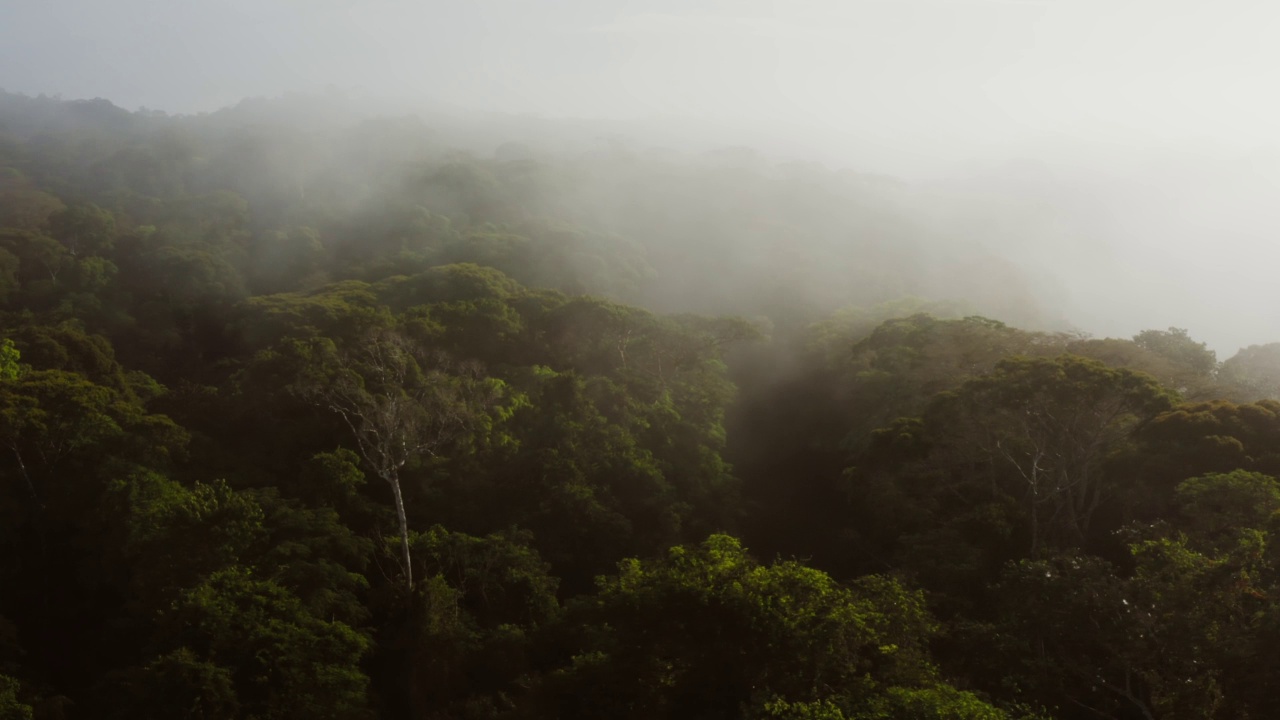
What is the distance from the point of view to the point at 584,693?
37.9 feet

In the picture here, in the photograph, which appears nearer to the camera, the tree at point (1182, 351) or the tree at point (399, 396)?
the tree at point (399, 396)

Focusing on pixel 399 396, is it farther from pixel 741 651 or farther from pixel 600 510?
pixel 741 651

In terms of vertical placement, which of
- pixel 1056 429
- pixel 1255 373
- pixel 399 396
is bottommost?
pixel 1255 373

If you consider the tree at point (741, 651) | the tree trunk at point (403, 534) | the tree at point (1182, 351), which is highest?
the tree at point (1182, 351)

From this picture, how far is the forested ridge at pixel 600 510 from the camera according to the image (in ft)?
37.4

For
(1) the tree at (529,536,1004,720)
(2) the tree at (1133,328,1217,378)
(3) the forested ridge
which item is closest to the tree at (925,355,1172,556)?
(3) the forested ridge

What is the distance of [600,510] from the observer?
1920 cm

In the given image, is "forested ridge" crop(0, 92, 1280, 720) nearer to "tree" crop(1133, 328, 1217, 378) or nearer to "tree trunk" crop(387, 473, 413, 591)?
"tree trunk" crop(387, 473, 413, 591)

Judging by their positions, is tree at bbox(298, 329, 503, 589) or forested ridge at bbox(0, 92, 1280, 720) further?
tree at bbox(298, 329, 503, 589)

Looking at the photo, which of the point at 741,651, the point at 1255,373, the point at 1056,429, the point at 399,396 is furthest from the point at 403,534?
the point at 1255,373

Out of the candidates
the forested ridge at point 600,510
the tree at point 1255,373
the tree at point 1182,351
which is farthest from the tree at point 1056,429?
the tree at point 1182,351

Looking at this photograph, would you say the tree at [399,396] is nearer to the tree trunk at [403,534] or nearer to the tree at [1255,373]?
the tree trunk at [403,534]

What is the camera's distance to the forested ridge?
37.4 ft

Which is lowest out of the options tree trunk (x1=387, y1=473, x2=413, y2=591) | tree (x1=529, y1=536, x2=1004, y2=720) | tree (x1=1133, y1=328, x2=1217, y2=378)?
tree trunk (x1=387, y1=473, x2=413, y2=591)
